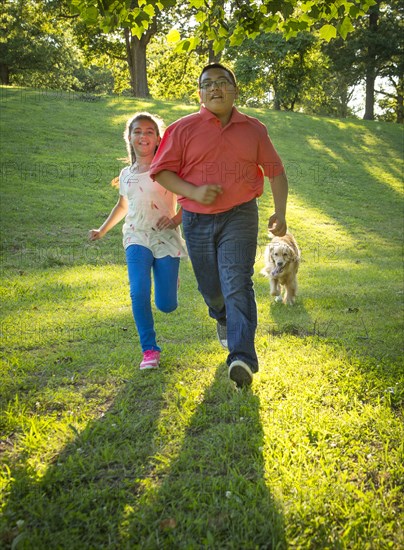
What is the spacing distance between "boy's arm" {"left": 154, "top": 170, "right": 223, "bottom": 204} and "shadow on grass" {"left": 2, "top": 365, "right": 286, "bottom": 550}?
1.56 m

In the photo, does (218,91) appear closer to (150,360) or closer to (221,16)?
(221,16)

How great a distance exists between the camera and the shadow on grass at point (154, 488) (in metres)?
2.36

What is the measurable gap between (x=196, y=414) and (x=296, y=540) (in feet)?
4.42

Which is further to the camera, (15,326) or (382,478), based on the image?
(15,326)

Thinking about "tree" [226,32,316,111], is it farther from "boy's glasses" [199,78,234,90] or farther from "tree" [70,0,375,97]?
"boy's glasses" [199,78,234,90]

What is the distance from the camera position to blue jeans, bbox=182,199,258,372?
3779 mm

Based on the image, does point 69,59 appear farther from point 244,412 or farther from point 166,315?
point 244,412

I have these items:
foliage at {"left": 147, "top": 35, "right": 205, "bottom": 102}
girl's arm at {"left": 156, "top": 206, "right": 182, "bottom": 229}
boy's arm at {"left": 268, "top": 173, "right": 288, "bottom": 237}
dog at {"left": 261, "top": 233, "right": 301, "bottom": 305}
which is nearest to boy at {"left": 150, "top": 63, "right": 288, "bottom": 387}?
boy's arm at {"left": 268, "top": 173, "right": 288, "bottom": 237}

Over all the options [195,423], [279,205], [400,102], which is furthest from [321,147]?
[400,102]

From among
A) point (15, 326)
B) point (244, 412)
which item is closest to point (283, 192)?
point (244, 412)

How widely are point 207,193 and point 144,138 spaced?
116 cm

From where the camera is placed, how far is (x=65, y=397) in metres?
3.86

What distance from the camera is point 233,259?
3.86 meters

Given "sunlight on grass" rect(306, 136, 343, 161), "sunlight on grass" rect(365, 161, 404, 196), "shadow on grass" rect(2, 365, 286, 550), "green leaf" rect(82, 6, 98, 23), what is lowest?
"sunlight on grass" rect(365, 161, 404, 196)
